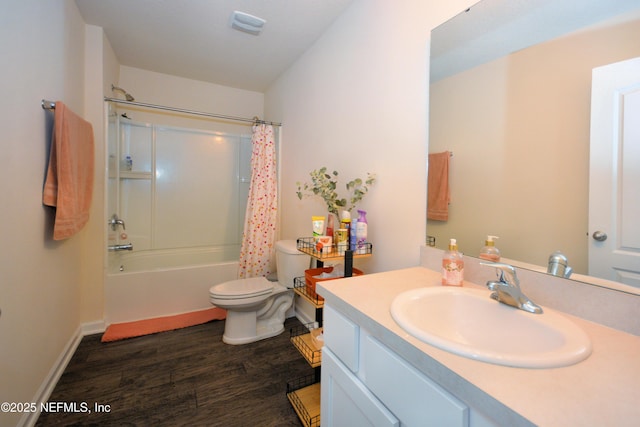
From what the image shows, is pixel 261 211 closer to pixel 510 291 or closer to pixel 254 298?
pixel 254 298

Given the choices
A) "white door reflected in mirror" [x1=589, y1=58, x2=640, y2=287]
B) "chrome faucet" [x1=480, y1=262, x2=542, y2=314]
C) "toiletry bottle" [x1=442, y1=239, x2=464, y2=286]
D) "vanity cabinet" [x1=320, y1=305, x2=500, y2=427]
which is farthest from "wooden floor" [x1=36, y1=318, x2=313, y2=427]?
"white door reflected in mirror" [x1=589, y1=58, x2=640, y2=287]

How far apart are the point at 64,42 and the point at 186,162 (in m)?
1.51

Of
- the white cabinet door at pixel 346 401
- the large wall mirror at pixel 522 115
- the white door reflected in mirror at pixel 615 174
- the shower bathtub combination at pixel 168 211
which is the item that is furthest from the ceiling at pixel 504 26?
the shower bathtub combination at pixel 168 211

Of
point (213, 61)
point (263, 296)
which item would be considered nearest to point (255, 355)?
point (263, 296)

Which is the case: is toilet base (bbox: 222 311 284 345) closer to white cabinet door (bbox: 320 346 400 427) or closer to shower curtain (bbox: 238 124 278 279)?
shower curtain (bbox: 238 124 278 279)

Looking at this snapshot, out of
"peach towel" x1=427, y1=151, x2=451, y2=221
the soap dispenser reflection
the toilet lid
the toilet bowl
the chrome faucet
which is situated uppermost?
"peach towel" x1=427, y1=151, x2=451, y2=221

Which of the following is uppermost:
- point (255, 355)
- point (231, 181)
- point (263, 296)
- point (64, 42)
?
point (64, 42)

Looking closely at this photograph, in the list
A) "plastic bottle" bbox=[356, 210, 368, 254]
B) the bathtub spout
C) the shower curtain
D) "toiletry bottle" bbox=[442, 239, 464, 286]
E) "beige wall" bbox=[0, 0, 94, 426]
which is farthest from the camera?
the shower curtain

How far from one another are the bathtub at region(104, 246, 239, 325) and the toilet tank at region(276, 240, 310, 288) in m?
0.84

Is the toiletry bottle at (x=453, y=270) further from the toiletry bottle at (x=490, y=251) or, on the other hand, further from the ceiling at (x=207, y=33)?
the ceiling at (x=207, y=33)

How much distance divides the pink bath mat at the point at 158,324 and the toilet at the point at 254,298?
410mm

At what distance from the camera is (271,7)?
5.97ft

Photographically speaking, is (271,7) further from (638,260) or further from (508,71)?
(638,260)

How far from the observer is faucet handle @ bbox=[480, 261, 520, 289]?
0.76 m
